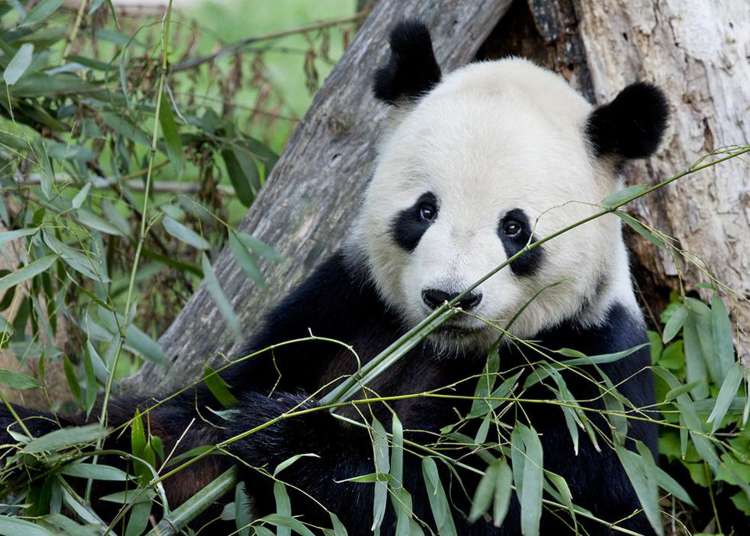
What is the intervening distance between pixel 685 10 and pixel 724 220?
2.53 ft

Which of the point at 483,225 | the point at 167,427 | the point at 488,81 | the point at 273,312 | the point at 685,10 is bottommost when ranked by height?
the point at 167,427

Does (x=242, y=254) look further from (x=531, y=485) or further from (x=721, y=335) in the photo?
(x=721, y=335)

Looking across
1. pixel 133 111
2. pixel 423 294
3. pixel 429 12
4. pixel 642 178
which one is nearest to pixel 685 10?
pixel 642 178

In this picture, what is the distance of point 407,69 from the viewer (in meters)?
3.23

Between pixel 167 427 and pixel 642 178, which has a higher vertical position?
pixel 642 178

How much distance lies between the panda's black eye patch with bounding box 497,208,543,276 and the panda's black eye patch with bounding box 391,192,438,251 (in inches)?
7.8

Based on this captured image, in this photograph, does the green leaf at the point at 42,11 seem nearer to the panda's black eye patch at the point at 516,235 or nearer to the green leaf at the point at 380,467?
the panda's black eye patch at the point at 516,235

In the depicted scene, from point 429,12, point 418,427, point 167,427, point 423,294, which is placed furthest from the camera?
point 429,12

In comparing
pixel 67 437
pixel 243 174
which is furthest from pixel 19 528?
pixel 243 174

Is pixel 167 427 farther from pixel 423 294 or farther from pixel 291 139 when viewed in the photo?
pixel 291 139

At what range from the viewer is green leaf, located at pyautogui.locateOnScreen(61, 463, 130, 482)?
2420 mm

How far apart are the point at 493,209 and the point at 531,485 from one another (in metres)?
0.82

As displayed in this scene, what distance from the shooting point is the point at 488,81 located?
308cm

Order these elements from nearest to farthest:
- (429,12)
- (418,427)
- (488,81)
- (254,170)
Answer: (418,427), (488,81), (429,12), (254,170)
